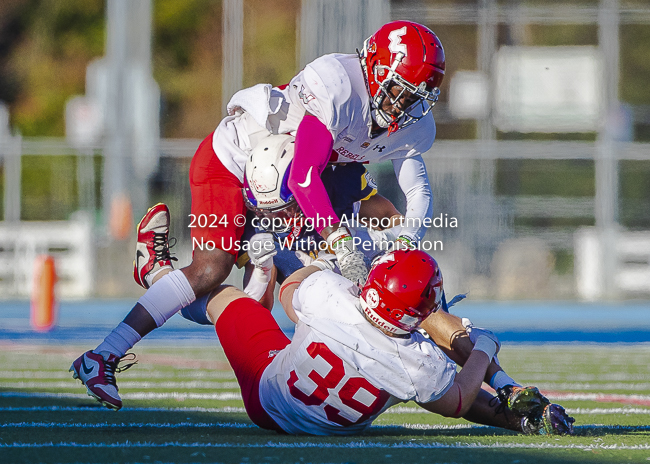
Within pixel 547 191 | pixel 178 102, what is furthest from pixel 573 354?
pixel 178 102

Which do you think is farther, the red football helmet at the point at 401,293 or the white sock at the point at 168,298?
the white sock at the point at 168,298

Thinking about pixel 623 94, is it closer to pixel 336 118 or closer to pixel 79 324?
pixel 79 324

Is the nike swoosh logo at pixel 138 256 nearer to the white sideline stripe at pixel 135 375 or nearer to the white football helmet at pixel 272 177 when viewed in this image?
the white football helmet at pixel 272 177

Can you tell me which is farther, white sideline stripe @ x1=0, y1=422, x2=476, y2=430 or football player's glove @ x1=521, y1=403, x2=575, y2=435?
white sideline stripe @ x1=0, y1=422, x2=476, y2=430

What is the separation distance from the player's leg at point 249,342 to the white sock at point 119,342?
1.16ft

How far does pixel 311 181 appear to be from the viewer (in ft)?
12.9

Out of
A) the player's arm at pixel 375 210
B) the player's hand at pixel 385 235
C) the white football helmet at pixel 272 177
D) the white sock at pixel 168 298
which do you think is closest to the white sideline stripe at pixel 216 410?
the white sock at pixel 168 298

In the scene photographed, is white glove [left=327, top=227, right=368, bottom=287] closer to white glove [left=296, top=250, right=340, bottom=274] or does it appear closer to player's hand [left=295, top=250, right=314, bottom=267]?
white glove [left=296, top=250, right=340, bottom=274]

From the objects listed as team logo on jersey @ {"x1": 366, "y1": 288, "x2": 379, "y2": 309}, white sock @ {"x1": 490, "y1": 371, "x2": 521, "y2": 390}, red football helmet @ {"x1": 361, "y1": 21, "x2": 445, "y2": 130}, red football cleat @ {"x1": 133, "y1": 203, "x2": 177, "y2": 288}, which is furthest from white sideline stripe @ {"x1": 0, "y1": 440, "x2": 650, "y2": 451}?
red football cleat @ {"x1": 133, "y1": 203, "x2": 177, "y2": 288}

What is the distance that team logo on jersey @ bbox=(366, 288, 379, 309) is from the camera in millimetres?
3182

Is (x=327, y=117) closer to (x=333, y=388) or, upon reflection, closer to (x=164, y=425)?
(x=333, y=388)

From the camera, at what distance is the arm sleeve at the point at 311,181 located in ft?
12.9

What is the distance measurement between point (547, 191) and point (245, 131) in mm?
15563

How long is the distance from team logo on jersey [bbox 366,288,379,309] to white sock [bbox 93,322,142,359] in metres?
1.29
